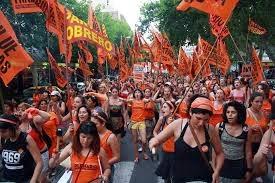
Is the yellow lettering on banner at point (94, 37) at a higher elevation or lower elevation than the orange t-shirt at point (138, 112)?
higher

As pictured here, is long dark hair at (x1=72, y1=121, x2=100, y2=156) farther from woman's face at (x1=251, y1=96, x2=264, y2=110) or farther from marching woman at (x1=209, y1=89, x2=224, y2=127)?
marching woman at (x1=209, y1=89, x2=224, y2=127)

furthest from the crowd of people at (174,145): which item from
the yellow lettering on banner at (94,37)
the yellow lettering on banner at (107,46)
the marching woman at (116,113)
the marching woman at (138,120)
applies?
the yellow lettering on banner at (107,46)

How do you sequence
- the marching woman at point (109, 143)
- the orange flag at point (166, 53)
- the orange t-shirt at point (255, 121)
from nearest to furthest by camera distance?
the marching woman at point (109, 143) < the orange t-shirt at point (255, 121) < the orange flag at point (166, 53)

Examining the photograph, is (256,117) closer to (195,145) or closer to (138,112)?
(195,145)

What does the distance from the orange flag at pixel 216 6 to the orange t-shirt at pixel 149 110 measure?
3.27 metres

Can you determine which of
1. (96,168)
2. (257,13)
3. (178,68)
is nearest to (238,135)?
(96,168)

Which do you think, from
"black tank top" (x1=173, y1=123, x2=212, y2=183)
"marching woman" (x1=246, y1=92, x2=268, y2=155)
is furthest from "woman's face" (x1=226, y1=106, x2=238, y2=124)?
"black tank top" (x1=173, y1=123, x2=212, y2=183)

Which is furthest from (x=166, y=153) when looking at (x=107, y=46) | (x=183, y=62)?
(x=183, y=62)

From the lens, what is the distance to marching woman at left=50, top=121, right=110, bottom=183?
489 centimetres

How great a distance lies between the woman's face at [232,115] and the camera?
5594 mm

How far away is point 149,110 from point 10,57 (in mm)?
4496

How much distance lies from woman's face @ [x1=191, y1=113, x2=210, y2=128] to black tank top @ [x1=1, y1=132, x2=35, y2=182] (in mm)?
1776

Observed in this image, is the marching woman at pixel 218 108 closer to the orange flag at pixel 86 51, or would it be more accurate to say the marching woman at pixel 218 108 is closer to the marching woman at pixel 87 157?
the marching woman at pixel 87 157

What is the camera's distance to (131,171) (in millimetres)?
9578
